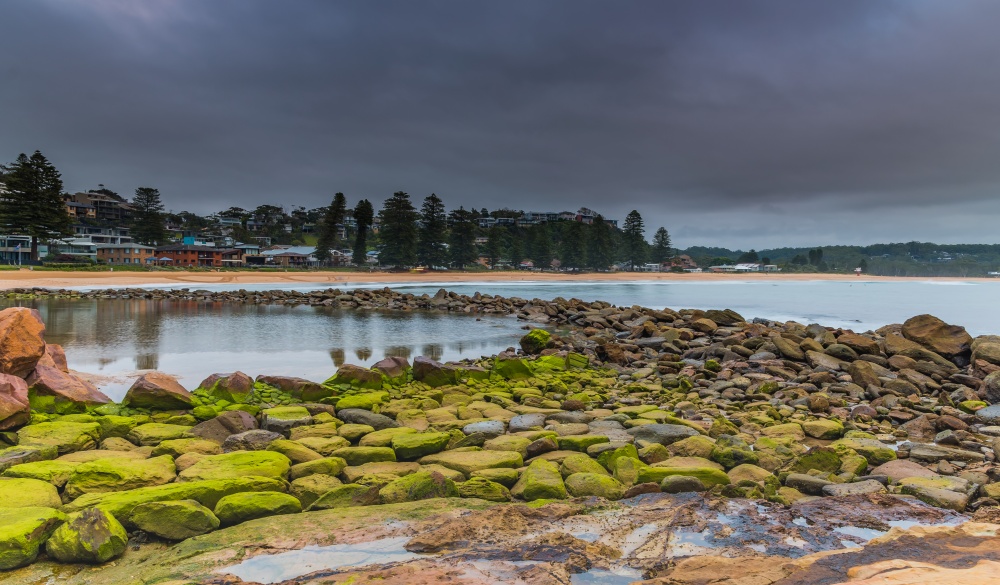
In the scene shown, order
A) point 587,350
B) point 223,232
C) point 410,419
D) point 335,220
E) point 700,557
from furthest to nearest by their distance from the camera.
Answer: point 223,232
point 335,220
point 587,350
point 410,419
point 700,557

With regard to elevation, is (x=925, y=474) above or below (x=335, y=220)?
below

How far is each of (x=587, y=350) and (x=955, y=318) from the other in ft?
86.8

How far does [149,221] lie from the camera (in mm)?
82375

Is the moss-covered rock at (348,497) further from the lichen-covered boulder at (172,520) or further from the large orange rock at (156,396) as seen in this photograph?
the large orange rock at (156,396)

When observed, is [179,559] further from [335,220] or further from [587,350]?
[335,220]

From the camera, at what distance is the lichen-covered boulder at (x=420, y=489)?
4.97 metres

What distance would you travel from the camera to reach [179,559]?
152 inches

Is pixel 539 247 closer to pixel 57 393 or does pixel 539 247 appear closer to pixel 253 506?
pixel 57 393

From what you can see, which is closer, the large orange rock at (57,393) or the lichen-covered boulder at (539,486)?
the lichen-covered boulder at (539,486)

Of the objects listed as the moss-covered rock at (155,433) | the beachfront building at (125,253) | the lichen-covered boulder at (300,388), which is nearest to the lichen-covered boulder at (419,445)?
the moss-covered rock at (155,433)

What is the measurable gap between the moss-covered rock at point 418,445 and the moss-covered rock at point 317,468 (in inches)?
28.2

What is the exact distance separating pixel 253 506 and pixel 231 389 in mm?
4449

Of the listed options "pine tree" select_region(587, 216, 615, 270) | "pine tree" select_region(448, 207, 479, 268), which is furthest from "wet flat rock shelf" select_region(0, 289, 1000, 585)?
"pine tree" select_region(587, 216, 615, 270)

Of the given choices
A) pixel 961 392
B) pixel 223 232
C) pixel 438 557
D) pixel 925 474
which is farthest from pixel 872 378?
pixel 223 232
